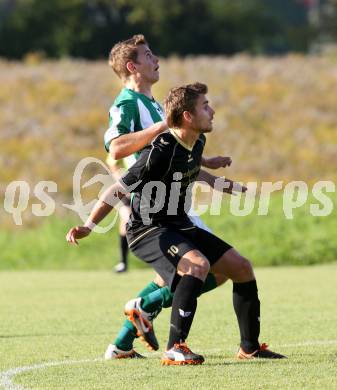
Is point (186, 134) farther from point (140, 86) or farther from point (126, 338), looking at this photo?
point (126, 338)

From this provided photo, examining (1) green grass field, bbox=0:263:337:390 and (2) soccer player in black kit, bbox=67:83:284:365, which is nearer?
(1) green grass field, bbox=0:263:337:390

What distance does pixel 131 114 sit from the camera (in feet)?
23.1

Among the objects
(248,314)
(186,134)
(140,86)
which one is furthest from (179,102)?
(248,314)

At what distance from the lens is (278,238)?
1809cm

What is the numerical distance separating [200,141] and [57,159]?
67.5ft

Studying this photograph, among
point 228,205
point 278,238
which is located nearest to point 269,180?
point 228,205

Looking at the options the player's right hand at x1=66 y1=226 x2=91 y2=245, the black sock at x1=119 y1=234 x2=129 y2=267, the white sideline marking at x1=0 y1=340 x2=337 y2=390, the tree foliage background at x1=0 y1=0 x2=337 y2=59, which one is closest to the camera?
the white sideline marking at x1=0 y1=340 x2=337 y2=390

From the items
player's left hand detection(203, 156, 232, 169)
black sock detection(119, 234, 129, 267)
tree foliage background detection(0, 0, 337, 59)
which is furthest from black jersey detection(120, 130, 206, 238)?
tree foliage background detection(0, 0, 337, 59)

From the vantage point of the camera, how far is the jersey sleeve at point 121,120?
22.6 feet

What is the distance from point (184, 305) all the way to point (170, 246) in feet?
1.18

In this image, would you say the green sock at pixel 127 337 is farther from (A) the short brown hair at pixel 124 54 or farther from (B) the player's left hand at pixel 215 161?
(A) the short brown hair at pixel 124 54

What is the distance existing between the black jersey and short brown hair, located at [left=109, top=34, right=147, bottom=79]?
0.87m

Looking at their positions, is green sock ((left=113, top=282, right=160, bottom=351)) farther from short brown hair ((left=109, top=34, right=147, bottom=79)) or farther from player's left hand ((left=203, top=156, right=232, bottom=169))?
short brown hair ((left=109, top=34, right=147, bottom=79))

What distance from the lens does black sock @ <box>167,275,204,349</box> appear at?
21.3 ft
